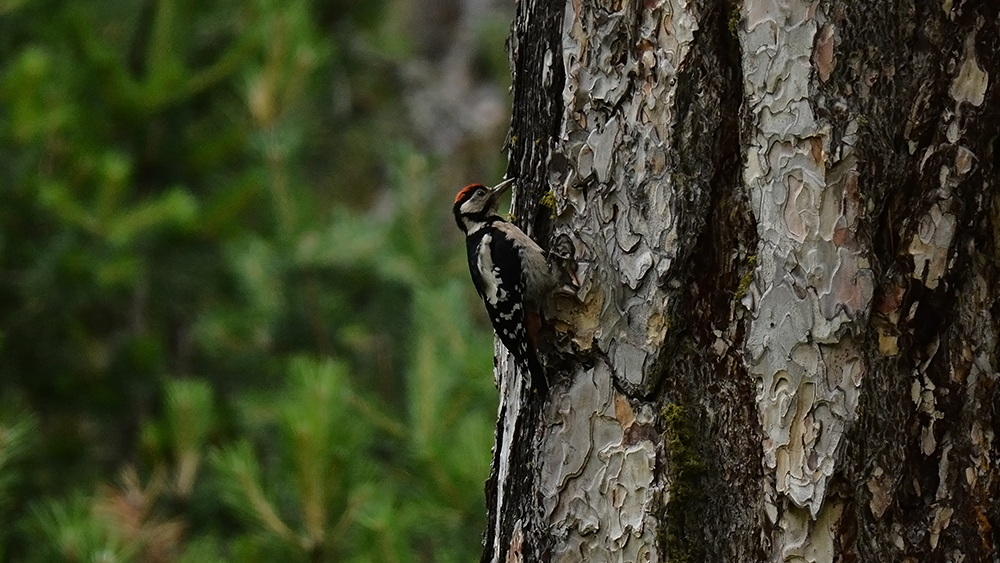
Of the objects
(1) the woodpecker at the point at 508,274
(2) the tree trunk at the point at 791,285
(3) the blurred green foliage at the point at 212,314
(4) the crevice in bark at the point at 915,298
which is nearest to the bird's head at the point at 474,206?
(1) the woodpecker at the point at 508,274

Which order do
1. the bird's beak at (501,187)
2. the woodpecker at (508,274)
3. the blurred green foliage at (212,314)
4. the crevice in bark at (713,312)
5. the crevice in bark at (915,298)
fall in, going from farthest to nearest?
the blurred green foliage at (212,314) < the bird's beak at (501,187) < the woodpecker at (508,274) < the crevice in bark at (713,312) < the crevice in bark at (915,298)

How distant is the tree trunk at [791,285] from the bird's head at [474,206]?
1.14m

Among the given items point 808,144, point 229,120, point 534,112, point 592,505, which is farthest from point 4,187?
point 808,144

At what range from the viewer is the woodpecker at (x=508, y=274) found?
1.92m

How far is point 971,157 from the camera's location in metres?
1.41

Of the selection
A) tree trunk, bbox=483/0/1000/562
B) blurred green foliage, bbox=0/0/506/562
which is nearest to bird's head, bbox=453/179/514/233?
blurred green foliage, bbox=0/0/506/562

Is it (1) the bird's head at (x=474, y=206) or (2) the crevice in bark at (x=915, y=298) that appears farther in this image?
(1) the bird's head at (x=474, y=206)

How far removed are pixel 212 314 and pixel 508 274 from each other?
2611 millimetres

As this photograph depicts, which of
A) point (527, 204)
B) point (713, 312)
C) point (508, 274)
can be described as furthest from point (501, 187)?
point (713, 312)

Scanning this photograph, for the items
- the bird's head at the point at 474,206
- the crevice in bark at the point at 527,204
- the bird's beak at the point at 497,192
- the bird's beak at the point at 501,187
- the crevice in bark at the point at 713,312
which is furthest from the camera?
the bird's head at the point at 474,206

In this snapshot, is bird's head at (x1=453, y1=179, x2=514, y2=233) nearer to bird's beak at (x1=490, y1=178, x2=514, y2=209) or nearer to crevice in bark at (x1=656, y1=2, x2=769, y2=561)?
bird's beak at (x1=490, y1=178, x2=514, y2=209)

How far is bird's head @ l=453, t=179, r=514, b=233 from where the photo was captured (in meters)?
2.85

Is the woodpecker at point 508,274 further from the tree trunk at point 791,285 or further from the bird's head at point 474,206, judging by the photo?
the tree trunk at point 791,285

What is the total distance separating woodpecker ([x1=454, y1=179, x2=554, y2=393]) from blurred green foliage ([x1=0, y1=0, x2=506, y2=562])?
418mm
